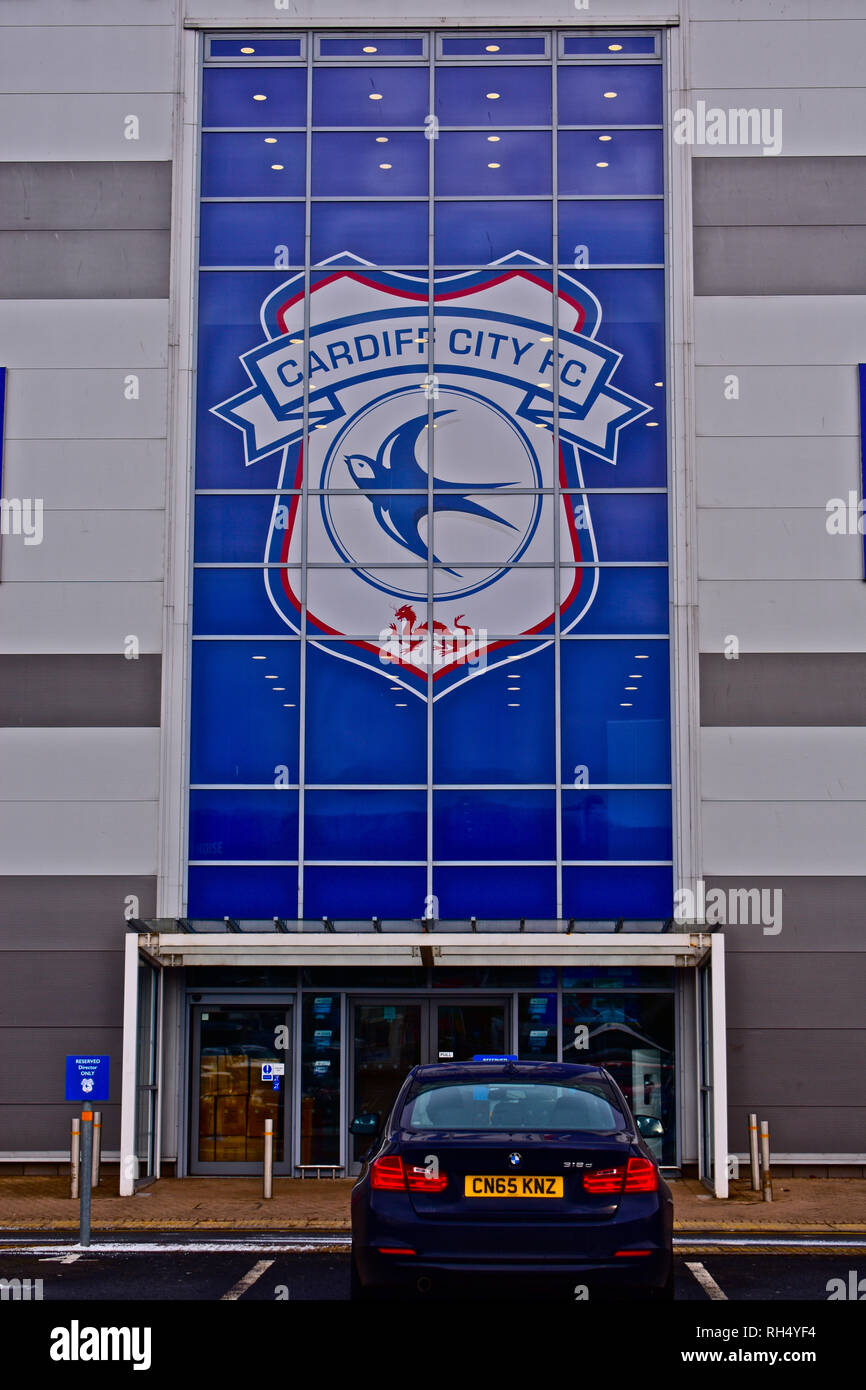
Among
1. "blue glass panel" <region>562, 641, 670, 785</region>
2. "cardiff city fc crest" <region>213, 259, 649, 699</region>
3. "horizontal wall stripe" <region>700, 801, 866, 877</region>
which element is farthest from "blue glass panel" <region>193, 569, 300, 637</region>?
"horizontal wall stripe" <region>700, 801, 866, 877</region>

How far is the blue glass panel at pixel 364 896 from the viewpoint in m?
17.5

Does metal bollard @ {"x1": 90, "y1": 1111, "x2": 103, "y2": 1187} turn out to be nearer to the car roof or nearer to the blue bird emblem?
the blue bird emblem

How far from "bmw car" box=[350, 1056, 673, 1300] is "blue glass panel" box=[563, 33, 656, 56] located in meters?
15.6

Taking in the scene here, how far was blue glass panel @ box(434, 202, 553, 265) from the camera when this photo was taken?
1878 cm

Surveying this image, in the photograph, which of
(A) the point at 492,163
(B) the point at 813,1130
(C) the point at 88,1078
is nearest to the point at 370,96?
(A) the point at 492,163

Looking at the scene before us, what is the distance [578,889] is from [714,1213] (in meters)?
4.38

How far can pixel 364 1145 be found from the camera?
16.9m

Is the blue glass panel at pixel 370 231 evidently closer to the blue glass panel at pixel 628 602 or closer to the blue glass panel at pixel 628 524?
the blue glass panel at pixel 628 524

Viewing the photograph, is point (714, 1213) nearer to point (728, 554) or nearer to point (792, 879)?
point (792, 879)

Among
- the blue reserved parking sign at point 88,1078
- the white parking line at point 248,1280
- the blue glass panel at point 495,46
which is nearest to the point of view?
the white parking line at point 248,1280

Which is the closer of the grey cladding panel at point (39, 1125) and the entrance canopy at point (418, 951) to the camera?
the entrance canopy at point (418, 951)

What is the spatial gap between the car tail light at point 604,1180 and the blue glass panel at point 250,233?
14.0m

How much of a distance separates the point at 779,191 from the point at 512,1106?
14.1 metres

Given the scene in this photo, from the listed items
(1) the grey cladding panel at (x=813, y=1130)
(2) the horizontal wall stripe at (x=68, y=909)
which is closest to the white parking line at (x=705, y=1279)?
(1) the grey cladding panel at (x=813, y=1130)
